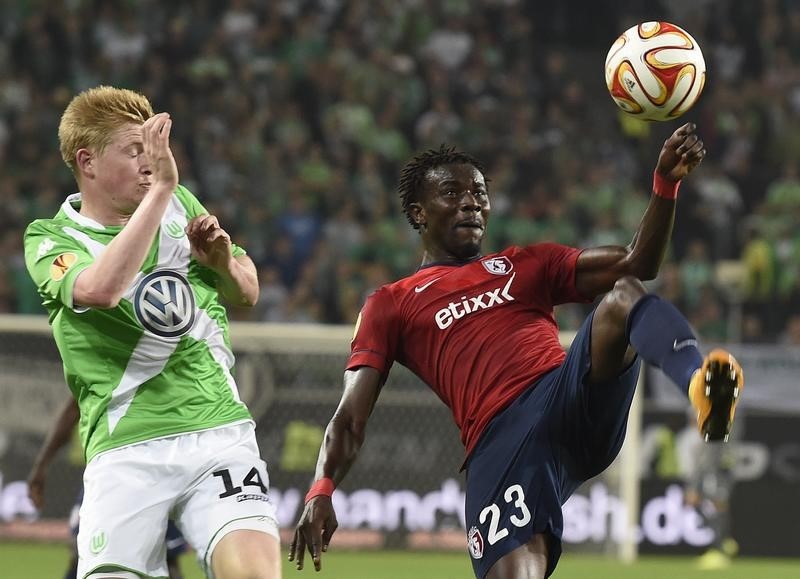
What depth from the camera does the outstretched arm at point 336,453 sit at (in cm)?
452

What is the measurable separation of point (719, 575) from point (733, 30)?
9966 mm

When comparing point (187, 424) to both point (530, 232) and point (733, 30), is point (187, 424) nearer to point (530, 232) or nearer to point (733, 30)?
point (530, 232)

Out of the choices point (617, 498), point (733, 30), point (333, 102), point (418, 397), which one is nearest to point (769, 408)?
point (617, 498)

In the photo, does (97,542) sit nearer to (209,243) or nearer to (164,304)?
(164,304)

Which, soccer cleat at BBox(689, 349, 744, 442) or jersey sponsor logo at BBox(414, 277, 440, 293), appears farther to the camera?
jersey sponsor logo at BBox(414, 277, 440, 293)

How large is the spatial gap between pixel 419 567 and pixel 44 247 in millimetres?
6891

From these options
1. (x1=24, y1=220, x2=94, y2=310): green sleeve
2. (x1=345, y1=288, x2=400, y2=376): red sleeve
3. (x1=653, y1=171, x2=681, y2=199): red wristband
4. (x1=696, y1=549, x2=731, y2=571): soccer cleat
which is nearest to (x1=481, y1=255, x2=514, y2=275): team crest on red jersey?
(x1=345, y1=288, x2=400, y2=376): red sleeve

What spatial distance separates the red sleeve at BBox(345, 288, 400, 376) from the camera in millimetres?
4980

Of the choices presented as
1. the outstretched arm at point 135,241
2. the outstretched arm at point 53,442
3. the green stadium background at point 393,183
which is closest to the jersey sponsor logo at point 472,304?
the outstretched arm at point 135,241

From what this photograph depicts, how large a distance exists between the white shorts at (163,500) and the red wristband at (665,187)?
161cm

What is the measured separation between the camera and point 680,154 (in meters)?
4.45

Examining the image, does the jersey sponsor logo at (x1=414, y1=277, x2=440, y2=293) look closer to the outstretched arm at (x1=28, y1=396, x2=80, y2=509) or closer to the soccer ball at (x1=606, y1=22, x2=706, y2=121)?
the soccer ball at (x1=606, y1=22, x2=706, y2=121)

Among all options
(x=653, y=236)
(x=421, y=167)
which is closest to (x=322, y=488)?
(x=653, y=236)

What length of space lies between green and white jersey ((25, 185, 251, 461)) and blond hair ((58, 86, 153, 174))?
245mm
